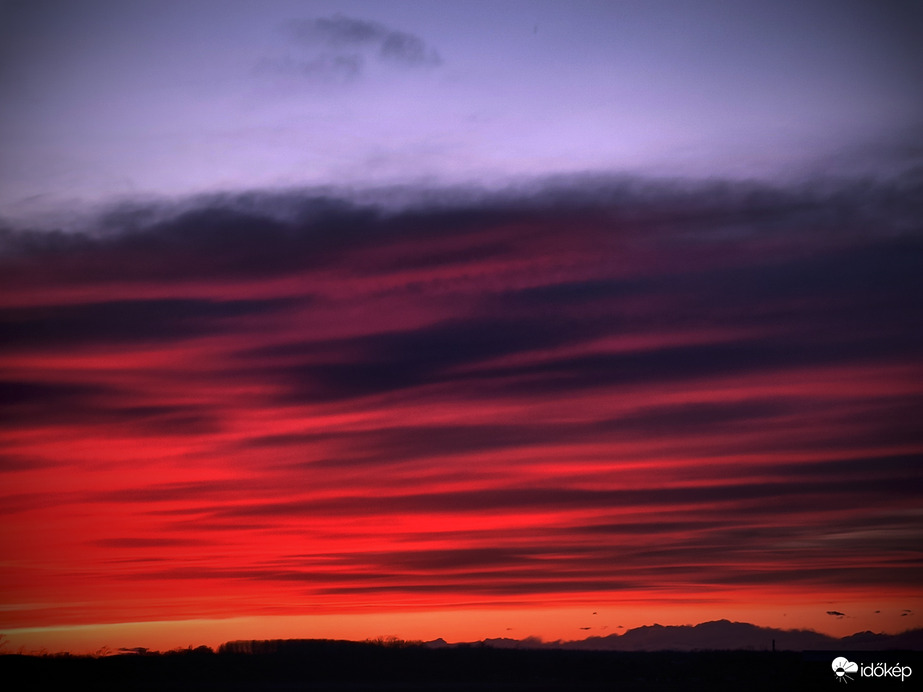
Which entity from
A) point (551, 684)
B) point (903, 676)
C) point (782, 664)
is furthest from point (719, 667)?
point (551, 684)

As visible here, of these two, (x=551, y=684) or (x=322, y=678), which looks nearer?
(x=551, y=684)

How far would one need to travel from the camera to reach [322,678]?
2638 inches

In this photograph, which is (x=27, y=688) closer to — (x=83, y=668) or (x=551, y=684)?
(x=83, y=668)

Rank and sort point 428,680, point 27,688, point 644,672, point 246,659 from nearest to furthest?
point 27,688, point 428,680, point 644,672, point 246,659

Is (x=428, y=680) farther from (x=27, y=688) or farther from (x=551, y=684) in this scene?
(x=27, y=688)

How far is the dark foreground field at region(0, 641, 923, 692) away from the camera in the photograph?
59812mm

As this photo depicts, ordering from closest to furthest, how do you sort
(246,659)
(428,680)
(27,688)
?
(27,688) < (428,680) < (246,659)

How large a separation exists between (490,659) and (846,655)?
77.3ft

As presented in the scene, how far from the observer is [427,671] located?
227 feet

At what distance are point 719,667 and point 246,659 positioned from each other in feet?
104

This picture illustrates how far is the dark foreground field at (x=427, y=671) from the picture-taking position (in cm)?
5981

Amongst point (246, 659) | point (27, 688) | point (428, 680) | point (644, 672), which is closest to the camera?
point (27, 688)

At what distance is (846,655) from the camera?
212 ft

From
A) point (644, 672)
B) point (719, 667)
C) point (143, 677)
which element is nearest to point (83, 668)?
point (143, 677)
